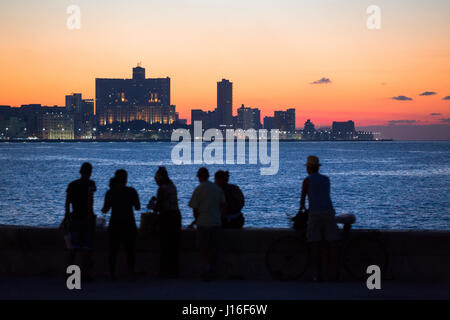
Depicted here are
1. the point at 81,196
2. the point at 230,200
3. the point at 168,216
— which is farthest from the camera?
the point at 230,200

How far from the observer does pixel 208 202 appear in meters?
9.55

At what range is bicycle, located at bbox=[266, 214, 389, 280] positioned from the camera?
9594 mm

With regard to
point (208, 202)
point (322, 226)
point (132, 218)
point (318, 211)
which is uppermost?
point (208, 202)

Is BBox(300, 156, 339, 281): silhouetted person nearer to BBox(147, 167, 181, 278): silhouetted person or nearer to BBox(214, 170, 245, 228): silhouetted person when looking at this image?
BBox(214, 170, 245, 228): silhouetted person

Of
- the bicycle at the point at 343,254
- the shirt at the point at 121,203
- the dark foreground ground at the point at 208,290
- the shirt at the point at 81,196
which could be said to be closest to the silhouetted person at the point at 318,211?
the bicycle at the point at 343,254

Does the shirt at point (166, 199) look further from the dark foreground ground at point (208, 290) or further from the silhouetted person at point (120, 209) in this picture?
the dark foreground ground at point (208, 290)

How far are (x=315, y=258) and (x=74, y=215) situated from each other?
12.5 ft

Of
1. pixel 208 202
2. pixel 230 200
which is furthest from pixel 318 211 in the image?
pixel 208 202

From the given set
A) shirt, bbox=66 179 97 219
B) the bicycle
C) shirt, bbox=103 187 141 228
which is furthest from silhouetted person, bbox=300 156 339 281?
shirt, bbox=66 179 97 219

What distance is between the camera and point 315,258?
31.1 ft

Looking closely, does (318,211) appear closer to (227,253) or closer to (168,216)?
(227,253)

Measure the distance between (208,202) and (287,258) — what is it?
1577mm

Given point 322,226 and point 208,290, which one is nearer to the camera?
point 208,290
